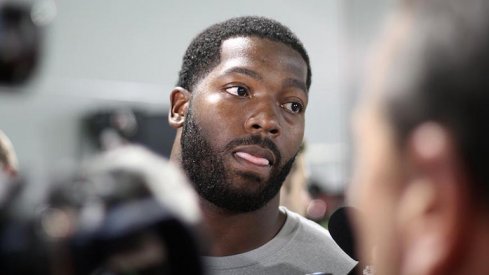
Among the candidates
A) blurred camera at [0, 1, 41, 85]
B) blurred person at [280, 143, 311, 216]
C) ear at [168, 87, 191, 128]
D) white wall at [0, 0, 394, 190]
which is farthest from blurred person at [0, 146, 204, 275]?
white wall at [0, 0, 394, 190]

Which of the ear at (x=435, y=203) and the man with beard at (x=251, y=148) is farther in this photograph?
the man with beard at (x=251, y=148)

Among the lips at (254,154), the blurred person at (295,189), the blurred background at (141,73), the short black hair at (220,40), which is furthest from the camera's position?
the blurred background at (141,73)

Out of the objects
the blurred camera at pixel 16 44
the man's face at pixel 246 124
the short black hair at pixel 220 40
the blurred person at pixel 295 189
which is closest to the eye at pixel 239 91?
the man's face at pixel 246 124

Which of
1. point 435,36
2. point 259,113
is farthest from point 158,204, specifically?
point 259,113

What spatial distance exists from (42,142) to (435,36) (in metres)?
3.64

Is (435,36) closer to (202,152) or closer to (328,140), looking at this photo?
(202,152)

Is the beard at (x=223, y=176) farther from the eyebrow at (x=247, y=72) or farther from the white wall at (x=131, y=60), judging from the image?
the white wall at (x=131, y=60)

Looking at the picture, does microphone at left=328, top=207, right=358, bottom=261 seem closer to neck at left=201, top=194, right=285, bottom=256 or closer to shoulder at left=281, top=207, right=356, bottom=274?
shoulder at left=281, top=207, right=356, bottom=274

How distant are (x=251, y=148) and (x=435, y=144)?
81cm

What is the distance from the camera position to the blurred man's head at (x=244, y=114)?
1.26 meters

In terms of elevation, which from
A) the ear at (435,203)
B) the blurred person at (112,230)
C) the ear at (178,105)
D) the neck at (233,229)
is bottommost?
the neck at (233,229)

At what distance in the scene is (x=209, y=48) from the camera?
1.45 meters

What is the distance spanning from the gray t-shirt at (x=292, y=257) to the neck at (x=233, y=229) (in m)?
0.02

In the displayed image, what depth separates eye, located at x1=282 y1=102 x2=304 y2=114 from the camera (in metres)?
1.34
